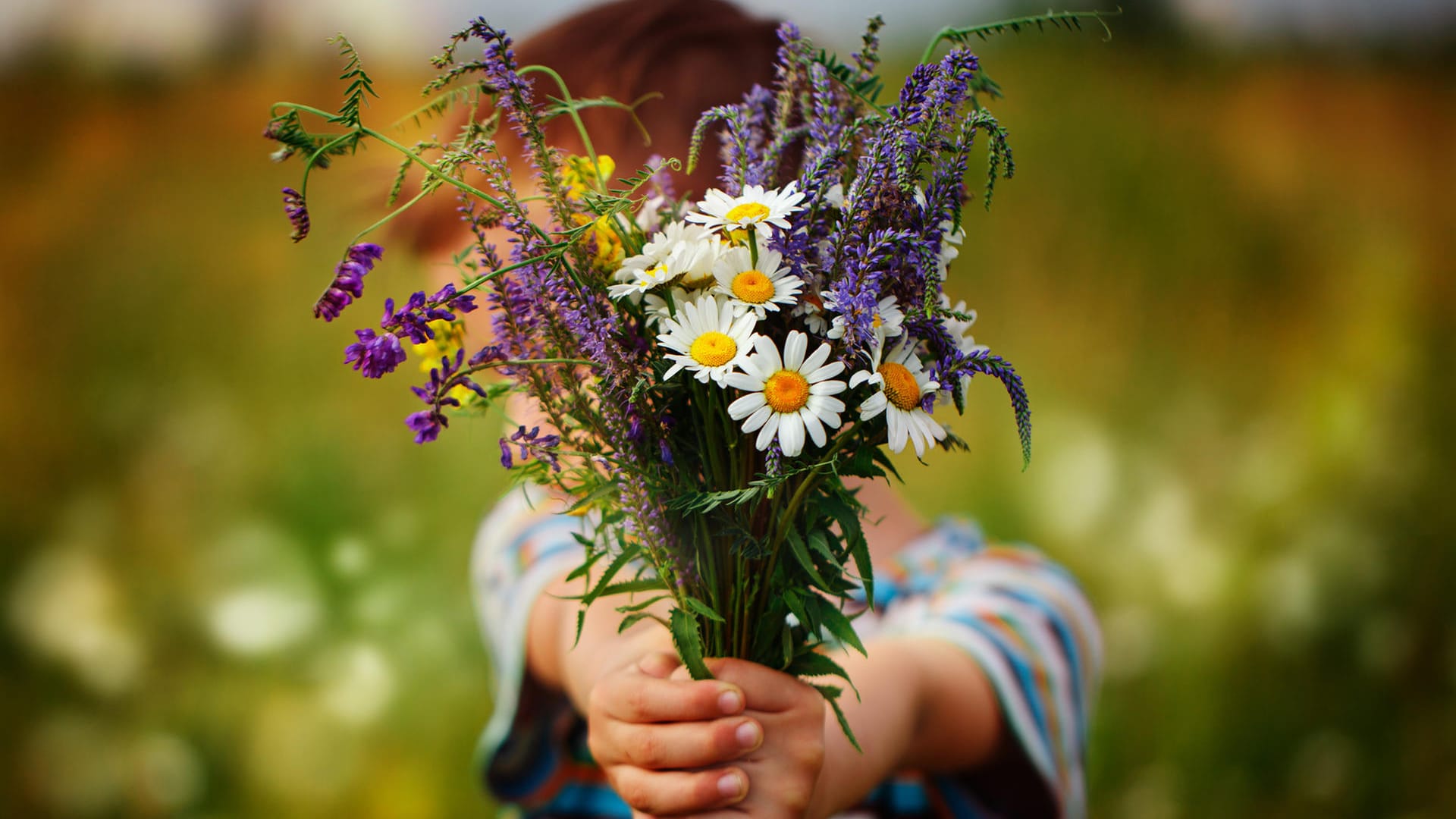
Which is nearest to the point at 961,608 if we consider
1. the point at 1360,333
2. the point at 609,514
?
the point at 609,514

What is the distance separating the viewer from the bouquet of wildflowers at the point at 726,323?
33 centimetres

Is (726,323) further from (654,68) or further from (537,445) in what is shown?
(654,68)

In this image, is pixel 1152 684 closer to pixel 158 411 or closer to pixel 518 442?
pixel 518 442

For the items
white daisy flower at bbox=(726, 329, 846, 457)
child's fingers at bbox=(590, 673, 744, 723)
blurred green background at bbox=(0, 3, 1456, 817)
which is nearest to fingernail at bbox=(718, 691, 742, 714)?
child's fingers at bbox=(590, 673, 744, 723)

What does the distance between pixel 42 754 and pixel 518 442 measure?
3.18ft

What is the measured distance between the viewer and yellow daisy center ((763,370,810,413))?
12.9 inches

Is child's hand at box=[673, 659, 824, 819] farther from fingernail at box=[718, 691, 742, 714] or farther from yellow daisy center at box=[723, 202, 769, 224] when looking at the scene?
yellow daisy center at box=[723, 202, 769, 224]

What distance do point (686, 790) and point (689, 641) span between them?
0.20ft

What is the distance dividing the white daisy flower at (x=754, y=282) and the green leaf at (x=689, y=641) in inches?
5.3

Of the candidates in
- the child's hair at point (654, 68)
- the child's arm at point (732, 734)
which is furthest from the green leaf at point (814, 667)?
the child's hair at point (654, 68)

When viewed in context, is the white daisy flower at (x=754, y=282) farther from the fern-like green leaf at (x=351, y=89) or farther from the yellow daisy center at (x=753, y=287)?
the fern-like green leaf at (x=351, y=89)

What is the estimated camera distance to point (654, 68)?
72 cm

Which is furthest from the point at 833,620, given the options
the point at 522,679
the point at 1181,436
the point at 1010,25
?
the point at 1181,436

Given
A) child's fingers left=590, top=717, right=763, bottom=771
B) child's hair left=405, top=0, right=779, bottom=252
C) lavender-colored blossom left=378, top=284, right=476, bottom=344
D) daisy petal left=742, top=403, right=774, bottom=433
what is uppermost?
child's hair left=405, top=0, right=779, bottom=252
